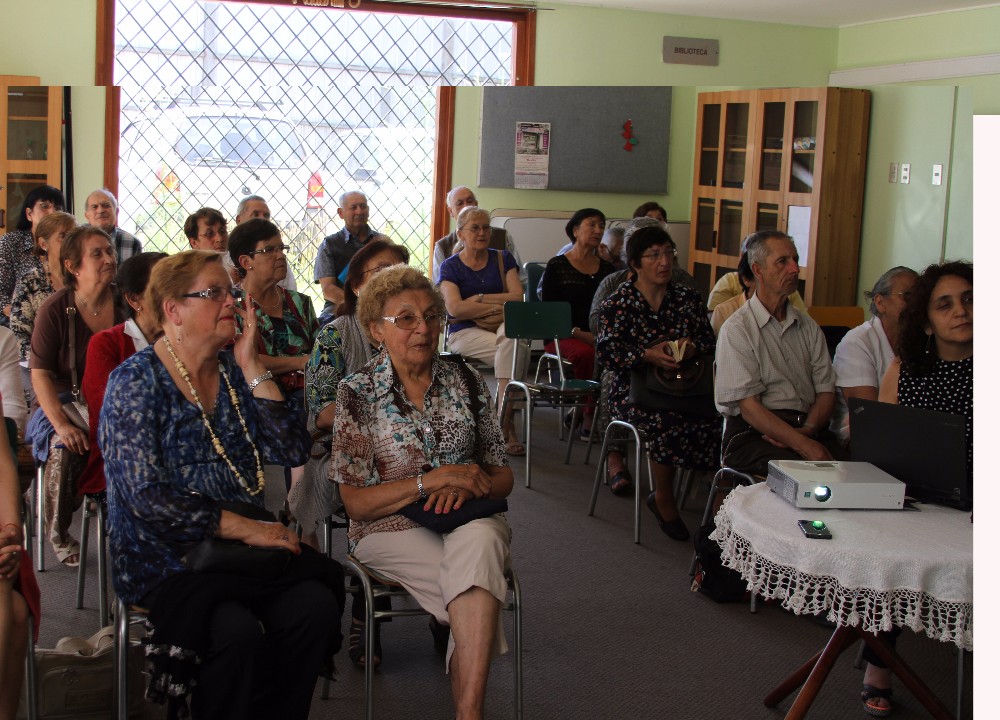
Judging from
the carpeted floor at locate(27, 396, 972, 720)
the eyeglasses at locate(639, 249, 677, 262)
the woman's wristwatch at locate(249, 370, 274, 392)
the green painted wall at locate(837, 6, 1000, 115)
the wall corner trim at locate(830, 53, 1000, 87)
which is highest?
the green painted wall at locate(837, 6, 1000, 115)

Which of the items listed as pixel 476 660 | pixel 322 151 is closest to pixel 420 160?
pixel 322 151

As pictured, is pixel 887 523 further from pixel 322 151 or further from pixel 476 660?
pixel 322 151

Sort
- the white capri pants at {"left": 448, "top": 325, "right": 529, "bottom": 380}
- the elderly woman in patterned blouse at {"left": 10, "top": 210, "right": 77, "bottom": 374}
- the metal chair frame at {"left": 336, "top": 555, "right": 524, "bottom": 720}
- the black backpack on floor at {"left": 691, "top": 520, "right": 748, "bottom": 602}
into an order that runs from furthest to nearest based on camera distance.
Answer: the white capri pants at {"left": 448, "top": 325, "right": 529, "bottom": 380} < the elderly woman in patterned blouse at {"left": 10, "top": 210, "right": 77, "bottom": 374} < the black backpack on floor at {"left": 691, "top": 520, "right": 748, "bottom": 602} < the metal chair frame at {"left": 336, "top": 555, "right": 524, "bottom": 720}

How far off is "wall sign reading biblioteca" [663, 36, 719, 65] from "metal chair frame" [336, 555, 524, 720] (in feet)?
16.4

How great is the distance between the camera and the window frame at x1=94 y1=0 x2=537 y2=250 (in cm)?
597

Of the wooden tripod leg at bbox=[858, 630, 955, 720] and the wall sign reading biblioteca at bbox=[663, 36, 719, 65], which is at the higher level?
the wall sign reading biblioteca at bbox=[663, 36, 719, 65]

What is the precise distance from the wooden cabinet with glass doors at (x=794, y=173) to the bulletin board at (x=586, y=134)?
1.54 feet

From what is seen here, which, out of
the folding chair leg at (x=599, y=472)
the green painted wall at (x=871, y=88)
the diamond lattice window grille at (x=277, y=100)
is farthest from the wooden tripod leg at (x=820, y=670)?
the green painted wall at (x=871, y=88)

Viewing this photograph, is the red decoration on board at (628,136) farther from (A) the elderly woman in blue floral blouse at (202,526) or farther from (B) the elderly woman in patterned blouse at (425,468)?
(A) the elderly woman in blue floral blouse at (202,526)

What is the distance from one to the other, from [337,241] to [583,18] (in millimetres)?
2197

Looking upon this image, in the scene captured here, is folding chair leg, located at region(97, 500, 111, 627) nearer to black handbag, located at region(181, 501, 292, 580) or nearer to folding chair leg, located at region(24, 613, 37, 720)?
folding chair leg, located at region(24, 613, 37, 720)

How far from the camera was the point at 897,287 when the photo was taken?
3850 mm

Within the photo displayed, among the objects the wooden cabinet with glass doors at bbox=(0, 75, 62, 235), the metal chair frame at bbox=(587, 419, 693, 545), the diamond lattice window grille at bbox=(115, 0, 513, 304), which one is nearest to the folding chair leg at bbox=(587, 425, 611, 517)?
the metal chair frame at bbox=(587, 419, 693, 545)

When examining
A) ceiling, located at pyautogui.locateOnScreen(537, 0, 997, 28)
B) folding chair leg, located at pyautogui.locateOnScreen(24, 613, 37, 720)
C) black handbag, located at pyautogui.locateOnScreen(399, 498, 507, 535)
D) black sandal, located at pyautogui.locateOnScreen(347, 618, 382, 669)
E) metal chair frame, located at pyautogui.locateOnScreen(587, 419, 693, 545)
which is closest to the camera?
folding chair leg, located at pyautogui.locateOnScreen(24, 613, 37, 720)
